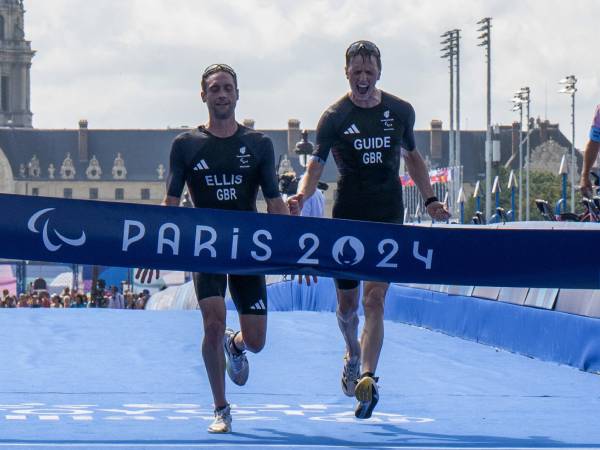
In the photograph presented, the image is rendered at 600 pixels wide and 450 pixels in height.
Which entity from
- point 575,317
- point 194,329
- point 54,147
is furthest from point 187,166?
point 54,147

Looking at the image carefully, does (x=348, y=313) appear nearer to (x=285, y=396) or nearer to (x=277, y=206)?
(x=277, y=206)

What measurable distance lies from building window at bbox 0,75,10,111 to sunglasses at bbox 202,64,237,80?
18769 cm

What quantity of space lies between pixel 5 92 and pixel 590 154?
190219mm

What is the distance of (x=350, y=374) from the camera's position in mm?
9898

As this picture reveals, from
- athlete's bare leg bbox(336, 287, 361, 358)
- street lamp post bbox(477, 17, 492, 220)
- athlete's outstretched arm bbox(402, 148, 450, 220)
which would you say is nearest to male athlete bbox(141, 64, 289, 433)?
athlete's bare leg bbox(336, 287, 361, 358)

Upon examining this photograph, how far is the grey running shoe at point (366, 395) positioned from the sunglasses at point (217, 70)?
5.77 feet

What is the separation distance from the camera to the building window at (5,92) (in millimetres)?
194125

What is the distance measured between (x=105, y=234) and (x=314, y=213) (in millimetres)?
8913

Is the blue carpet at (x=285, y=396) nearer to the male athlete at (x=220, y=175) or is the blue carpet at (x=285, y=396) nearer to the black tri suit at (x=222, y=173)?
the male athlete at (x=220, y=175)

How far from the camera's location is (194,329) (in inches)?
714

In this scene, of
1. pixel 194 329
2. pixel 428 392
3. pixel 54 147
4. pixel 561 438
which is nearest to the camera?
pixel 561 438

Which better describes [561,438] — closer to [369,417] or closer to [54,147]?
[369,417]

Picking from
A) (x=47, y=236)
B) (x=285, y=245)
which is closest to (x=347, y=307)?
(x=285, y=245)

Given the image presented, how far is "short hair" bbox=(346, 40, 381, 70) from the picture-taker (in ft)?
31.6
